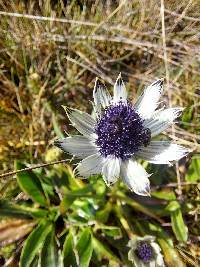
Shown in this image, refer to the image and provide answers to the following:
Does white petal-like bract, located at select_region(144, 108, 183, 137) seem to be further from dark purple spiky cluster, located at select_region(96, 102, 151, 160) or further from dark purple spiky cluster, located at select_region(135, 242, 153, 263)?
dark purple spiky cluster, located at select_region(135, 242, 153, 263)

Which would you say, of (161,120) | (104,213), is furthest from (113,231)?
(161,120)

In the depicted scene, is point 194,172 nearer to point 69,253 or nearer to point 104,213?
point 104,213

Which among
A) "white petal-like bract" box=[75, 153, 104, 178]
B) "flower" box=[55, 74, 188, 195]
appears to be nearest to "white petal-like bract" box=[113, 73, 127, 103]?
"flower" box=[55, 74, 188, 195]

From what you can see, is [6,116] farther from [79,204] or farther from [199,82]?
[199,82]

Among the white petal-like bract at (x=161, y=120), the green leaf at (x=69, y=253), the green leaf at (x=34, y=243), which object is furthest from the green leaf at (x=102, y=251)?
the white petal-like bract at (x=161, y=120)

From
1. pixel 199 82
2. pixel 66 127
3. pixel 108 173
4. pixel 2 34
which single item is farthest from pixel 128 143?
pixel 2 34

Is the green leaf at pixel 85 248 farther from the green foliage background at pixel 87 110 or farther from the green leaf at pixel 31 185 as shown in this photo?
the green leaf at pixel 31 185

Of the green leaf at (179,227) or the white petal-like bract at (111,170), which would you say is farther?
the green leaf at (179,227)
